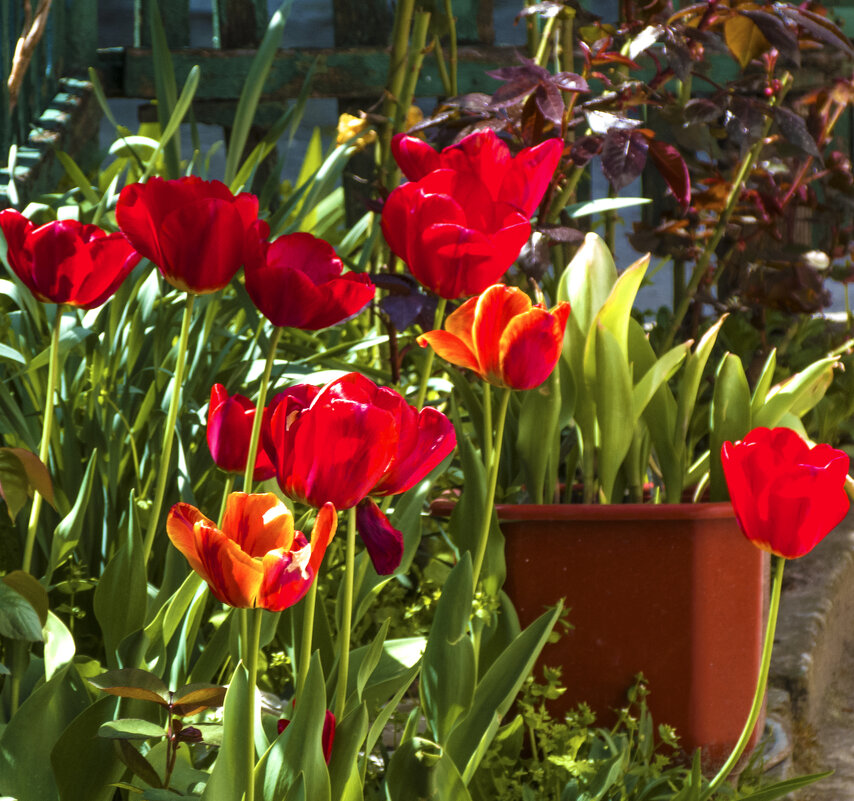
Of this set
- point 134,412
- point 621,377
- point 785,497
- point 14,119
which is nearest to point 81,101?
point 14,119

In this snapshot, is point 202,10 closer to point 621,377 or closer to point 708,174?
point 708,174

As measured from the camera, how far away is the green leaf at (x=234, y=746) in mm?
581

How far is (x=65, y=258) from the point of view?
2.44 feet

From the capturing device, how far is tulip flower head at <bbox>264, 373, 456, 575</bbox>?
55cm

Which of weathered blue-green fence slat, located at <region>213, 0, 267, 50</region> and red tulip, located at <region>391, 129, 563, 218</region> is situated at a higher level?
weathered blue-green fence slat, located at <region>213, 0, 267, 50</region>

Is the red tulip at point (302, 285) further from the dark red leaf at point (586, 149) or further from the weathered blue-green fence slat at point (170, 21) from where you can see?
the weathered blue-green fence slat at point (170, 21)

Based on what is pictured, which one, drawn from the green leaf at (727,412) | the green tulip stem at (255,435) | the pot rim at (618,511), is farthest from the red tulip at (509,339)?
the green leaf at (727,412)

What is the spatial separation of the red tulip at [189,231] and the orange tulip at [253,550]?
0.20 m

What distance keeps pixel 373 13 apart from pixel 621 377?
5.00 ft

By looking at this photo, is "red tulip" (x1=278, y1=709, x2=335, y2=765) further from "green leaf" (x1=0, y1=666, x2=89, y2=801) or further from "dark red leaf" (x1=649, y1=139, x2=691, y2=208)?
"dark red leaf" (x1=649, y1=139, x2=691, y2=208)

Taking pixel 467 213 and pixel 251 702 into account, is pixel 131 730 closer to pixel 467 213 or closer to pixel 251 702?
pixel 251 702

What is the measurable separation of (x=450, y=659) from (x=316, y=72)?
179 cm

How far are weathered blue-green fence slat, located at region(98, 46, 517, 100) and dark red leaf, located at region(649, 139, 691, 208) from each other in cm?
109

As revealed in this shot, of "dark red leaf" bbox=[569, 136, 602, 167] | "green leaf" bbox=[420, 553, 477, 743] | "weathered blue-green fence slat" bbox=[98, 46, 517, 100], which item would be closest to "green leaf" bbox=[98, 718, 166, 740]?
"green leaf" bbox=[420, 553, 477, 743]
